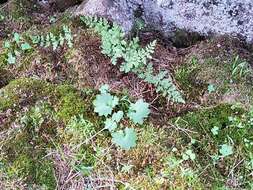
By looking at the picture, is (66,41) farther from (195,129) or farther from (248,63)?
(248,63)

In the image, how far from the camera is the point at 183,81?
3.52m

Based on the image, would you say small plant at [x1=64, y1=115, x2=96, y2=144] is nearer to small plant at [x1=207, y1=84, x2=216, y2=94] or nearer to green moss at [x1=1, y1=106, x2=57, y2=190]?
green moss at [x1=1, y1=106, x2=57, y2=190]

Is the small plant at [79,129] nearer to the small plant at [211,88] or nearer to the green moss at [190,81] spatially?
the green moss at [190,81]

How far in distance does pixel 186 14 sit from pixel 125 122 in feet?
4.30

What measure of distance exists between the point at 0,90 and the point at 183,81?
1.50m

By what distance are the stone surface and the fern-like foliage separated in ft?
0.99

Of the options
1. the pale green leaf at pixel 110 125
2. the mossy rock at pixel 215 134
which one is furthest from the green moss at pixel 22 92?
the mossy rock at pixel 215 134

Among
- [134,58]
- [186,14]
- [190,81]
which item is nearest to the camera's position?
[134,58]

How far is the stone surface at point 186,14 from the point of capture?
3.76 metres

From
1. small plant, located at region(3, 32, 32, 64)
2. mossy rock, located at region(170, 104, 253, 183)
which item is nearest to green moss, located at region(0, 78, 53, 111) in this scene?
small plant, located at region(3, 32, 32, 64)

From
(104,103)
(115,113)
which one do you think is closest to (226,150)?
(115,113)

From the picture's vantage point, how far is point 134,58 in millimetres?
3410

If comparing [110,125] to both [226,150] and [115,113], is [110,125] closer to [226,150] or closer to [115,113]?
[115,113]

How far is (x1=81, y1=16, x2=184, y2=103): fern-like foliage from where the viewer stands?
3.36 meters
